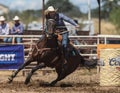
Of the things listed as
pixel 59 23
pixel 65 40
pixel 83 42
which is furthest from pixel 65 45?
pixel 83 42

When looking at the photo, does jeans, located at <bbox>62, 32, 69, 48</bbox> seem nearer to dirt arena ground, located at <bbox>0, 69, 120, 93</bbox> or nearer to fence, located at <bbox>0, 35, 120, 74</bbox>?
dirt arena ground, located at <bbox>0, 69, 120, 93</bbox>

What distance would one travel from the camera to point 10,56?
16.9 m

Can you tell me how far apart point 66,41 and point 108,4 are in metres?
84.5

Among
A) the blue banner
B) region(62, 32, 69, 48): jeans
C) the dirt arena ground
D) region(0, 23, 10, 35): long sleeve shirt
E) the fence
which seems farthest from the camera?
region(0, 23, 10, 35): long sleeve shirt

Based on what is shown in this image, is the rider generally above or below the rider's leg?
above

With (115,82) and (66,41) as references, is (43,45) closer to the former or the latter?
(66,41)

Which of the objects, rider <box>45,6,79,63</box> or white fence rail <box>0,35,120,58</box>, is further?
white fence rail <box>0,35,120,58</box>

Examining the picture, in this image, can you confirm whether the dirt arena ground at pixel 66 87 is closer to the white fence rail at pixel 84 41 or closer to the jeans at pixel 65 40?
the jeans at pixel 65 40

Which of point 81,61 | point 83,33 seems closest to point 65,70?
point 81,61

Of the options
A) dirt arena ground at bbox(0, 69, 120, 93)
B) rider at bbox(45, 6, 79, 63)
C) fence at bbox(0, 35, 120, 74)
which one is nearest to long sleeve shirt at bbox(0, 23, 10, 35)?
fence at bbox(0, 35, 120, 74)

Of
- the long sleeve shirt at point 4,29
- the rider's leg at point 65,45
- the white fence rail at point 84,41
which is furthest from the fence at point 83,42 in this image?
the rider's leg at point 65,45

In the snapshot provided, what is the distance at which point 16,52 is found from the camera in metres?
17.0

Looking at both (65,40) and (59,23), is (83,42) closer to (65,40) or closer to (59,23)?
(65,40)

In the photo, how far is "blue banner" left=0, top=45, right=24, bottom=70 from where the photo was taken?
55.1 ft
